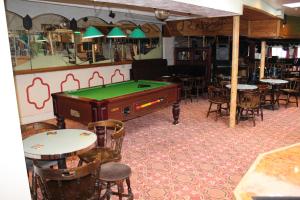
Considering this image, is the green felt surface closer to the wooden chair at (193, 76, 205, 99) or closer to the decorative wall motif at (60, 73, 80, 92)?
the decorative wall motif at (60, 73, 80, 92)

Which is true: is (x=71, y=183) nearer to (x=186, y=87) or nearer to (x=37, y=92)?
(x=37, y=92)

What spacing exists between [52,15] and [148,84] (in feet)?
9.96

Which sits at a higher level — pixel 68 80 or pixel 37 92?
pixel 68 80

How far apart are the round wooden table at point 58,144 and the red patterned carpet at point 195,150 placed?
996mm

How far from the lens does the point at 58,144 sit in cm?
278

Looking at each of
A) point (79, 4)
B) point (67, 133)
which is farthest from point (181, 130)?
point (79, 4)

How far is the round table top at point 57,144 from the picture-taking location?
2543 millimetres

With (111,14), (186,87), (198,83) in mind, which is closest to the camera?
(111,14)

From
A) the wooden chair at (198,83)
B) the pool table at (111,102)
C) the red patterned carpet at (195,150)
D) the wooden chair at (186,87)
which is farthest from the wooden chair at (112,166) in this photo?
the wooden chair at (198,83)

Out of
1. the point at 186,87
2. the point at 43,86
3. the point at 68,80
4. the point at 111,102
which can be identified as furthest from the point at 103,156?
the point at 186,87

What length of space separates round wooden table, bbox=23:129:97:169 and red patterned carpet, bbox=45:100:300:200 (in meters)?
1.00

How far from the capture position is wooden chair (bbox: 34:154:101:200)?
2.16 meters

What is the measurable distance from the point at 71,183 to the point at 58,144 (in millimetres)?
455

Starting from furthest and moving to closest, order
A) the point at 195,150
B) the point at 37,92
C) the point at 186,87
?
the point at 186,87
the point at 37,92
the point at 195,150
